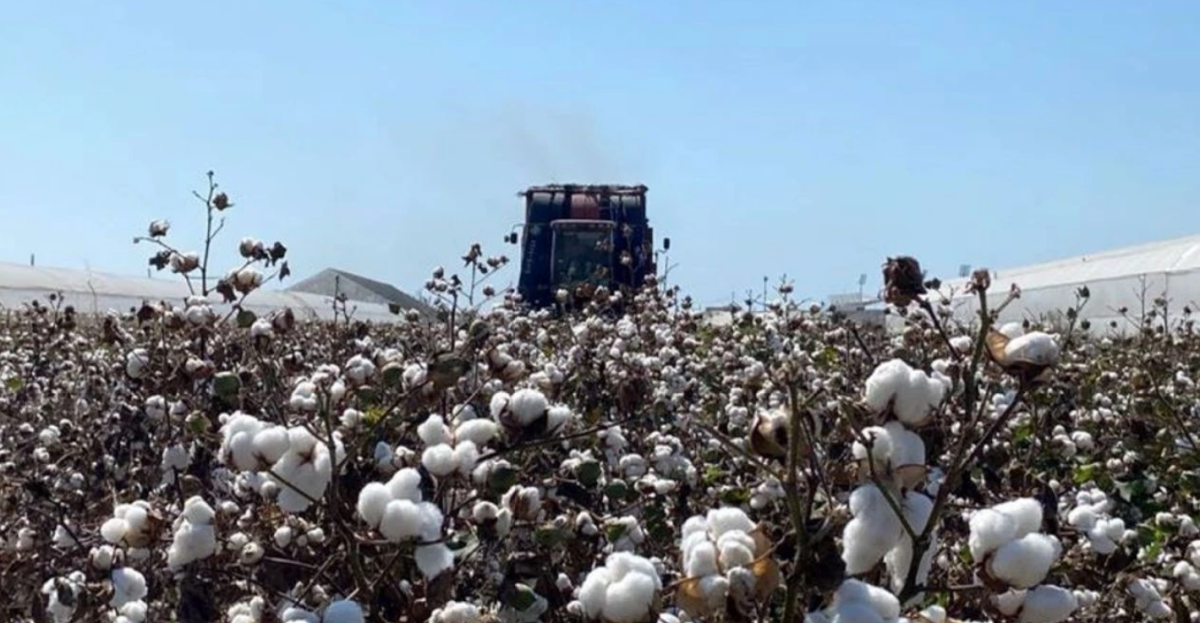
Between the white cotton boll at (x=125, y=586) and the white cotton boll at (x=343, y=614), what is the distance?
672 millimetres

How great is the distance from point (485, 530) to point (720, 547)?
76 cm

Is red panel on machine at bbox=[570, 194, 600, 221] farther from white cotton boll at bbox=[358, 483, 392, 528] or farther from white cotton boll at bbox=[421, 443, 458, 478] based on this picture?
white cotton boll at bbox=[358, 483, 392, 528]

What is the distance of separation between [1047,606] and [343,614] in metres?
0.67

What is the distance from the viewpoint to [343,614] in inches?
59.9

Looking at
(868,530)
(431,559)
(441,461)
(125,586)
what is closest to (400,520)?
(431,559)

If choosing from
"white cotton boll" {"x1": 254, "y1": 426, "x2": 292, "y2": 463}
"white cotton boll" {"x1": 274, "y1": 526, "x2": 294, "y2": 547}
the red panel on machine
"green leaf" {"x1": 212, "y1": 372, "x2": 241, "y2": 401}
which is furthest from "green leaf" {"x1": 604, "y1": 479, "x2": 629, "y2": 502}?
the red panel on machine

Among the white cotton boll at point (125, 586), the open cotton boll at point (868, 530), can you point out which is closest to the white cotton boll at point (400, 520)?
the open cotton boll at point (868, 530)

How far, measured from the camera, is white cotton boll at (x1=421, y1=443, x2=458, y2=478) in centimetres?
177

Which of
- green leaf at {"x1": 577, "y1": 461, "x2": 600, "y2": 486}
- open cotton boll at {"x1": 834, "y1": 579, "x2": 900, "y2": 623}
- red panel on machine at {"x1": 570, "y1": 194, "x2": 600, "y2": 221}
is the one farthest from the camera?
red panel on machine at {"x1": 570, "y1": 194, "x2": 600, "y2": 221}

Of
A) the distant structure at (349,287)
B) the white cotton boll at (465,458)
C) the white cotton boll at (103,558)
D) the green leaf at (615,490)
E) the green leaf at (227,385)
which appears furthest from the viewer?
the distant structure at (349,287)

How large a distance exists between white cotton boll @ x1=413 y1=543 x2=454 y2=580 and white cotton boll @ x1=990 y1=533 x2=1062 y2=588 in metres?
0.62

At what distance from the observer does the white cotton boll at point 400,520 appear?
1.52 m

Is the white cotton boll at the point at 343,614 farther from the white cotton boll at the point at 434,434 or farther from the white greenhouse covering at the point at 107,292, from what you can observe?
the white greenhouse covering at the point at 107,292

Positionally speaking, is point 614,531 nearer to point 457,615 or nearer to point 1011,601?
point 457,615
